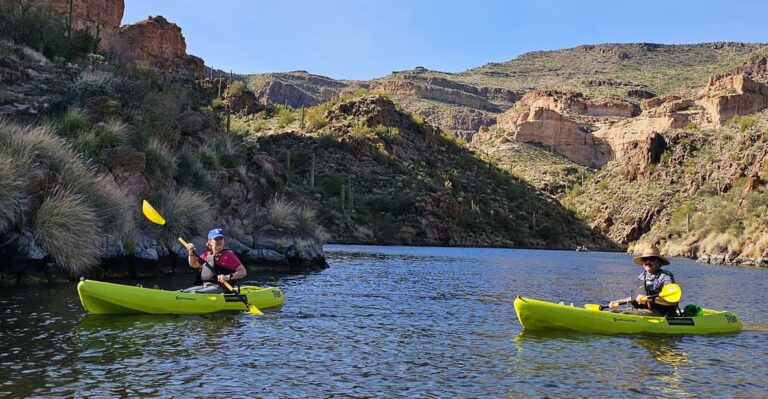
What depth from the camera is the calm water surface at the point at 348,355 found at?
7.98 meters

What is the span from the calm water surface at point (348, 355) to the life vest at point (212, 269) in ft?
2.95

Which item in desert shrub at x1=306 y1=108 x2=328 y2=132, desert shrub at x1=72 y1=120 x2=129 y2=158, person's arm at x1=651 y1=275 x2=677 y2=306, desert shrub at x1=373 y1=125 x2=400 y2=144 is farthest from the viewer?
desert shrub at x1=373 y1=125 x2=400 y2=144

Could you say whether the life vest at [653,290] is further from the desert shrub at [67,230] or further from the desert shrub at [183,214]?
the desert shrub at [183,214]

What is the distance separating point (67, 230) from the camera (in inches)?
585

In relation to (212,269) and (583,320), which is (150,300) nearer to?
(212,269)

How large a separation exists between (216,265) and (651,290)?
8.33 metres

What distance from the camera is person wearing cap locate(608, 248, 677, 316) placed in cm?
1307

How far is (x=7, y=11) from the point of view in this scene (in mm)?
30906

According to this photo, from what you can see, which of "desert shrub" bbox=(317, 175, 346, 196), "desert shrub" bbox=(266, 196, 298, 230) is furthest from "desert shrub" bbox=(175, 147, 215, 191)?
"desert shrub" bbox=(317, 175, 346, 196)

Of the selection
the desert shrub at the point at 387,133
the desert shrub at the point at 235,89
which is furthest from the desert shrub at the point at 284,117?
the desert shrub at the point at 387,133

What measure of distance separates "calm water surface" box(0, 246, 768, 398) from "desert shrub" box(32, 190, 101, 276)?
760mm

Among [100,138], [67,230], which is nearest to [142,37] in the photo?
[100,138]

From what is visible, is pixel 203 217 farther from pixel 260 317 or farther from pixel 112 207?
pixel 260 317

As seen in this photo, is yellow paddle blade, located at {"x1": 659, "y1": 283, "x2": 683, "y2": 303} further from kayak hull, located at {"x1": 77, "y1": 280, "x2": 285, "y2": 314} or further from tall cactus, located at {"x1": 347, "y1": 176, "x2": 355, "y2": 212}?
tall cactus, located at {"x1": 347, "y1": 176, "x2": 355, "y2": 212}
